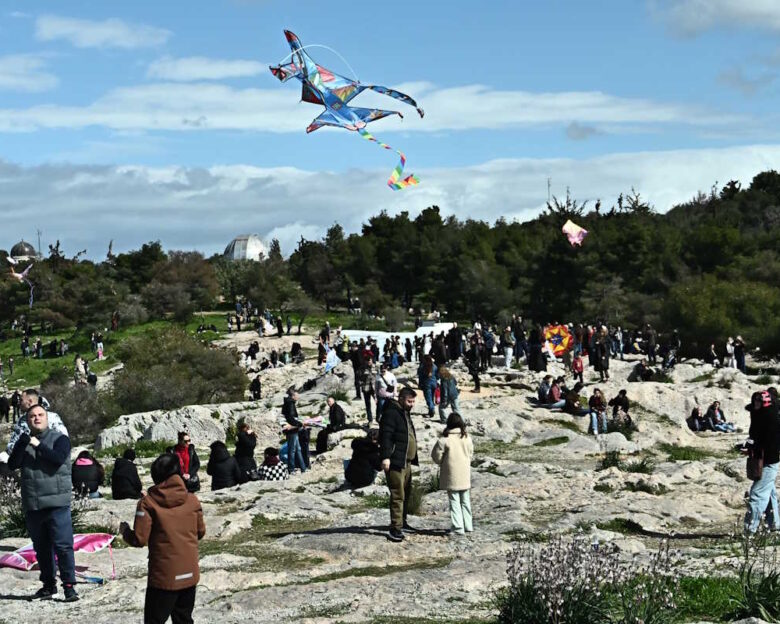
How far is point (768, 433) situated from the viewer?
12.2 m

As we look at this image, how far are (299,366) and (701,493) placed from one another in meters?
28.4

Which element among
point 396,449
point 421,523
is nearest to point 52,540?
point 396,449

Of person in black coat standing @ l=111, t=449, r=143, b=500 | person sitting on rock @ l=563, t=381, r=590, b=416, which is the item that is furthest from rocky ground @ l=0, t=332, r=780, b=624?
person sitting on rock @ l=563, t=381, r=590, b=416

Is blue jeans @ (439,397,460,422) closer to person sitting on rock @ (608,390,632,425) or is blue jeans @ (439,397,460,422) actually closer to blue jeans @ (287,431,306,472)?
person sitting on rock @ (608,390,632,425)

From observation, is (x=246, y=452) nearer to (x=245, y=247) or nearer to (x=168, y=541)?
(x=168, y=541)

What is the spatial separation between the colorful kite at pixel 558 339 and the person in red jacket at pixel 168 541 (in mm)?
30653

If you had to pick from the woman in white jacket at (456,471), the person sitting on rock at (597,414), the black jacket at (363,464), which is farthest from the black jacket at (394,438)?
the person sitting on rock at (597,414)

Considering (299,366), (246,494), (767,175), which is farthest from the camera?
(767,175)

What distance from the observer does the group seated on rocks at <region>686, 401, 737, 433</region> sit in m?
28.4

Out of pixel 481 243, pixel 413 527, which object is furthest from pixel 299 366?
pixel 481 243

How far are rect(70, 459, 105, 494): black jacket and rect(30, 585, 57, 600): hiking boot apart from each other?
5.99 metres

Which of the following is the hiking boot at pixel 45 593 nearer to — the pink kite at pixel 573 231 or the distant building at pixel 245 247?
the pink kite at pixel 573 231

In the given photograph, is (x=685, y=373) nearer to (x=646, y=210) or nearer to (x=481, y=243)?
(x=481, y=243)

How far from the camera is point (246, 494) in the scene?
1727 cm
